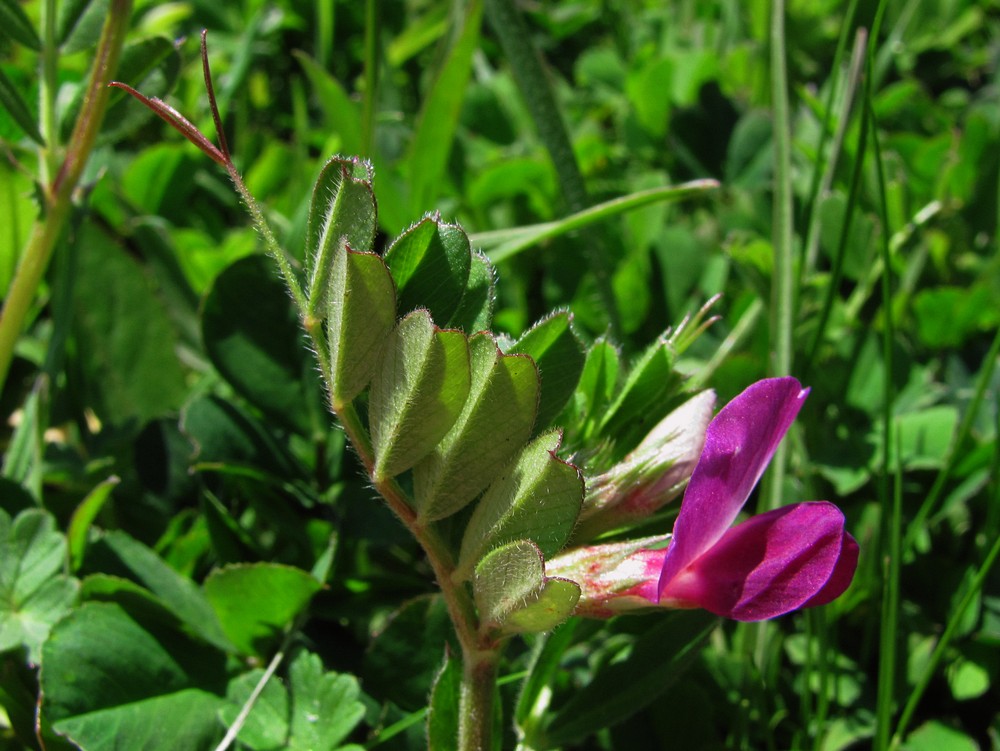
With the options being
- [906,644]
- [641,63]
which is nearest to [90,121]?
[906,644]

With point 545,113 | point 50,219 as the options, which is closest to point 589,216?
point 545,113

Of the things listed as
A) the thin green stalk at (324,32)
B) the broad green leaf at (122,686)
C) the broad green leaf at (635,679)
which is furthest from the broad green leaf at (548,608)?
the thin green stalk at (324,32)

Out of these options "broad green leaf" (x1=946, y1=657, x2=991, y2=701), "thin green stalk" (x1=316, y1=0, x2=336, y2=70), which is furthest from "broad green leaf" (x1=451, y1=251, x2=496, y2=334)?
"thin green stalk" (x1=316, y1=0, x2=336, y2=70)

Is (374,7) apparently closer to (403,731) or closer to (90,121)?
(90,121)

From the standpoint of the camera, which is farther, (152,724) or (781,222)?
(781,222)

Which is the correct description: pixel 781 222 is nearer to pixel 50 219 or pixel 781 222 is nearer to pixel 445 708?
pixel 445 708
